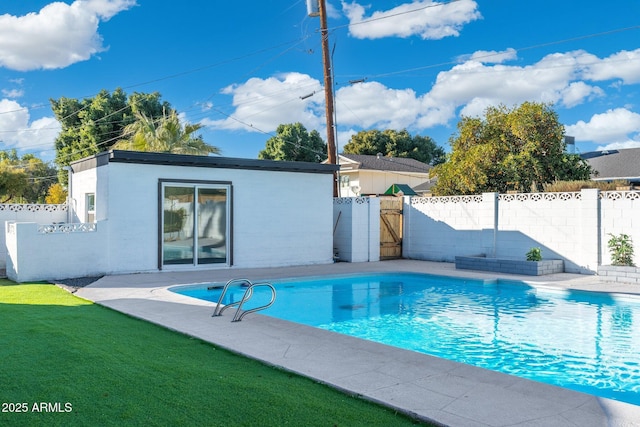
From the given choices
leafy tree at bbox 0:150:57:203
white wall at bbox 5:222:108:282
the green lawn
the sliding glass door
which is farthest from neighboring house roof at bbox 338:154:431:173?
the green lawn

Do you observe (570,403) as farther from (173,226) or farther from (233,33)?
(233,33)

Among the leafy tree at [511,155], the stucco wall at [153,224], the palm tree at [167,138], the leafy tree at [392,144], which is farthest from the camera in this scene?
the leafy tree at [392,144]

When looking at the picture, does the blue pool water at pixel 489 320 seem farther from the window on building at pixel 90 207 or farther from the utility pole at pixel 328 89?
the utility pole at pixel 328 89

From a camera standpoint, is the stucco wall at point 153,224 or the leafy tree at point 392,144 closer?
the stucco wall at point 153,224

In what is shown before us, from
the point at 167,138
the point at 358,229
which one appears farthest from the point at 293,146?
the point at 358,229

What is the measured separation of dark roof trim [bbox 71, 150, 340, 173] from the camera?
1332 centimetres

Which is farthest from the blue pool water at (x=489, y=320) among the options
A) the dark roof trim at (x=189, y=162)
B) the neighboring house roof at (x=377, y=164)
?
the neighboring house roof at (x=377, y=164)

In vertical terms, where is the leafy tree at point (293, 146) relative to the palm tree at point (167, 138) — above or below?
above

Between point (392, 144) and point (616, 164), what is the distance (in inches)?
971

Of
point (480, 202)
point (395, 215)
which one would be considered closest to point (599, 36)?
point (480, 202)

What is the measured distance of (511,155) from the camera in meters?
19.2

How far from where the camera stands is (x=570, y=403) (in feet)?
14.1

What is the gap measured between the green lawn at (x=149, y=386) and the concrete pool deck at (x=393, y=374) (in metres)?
0.31

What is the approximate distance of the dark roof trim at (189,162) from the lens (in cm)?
1332
